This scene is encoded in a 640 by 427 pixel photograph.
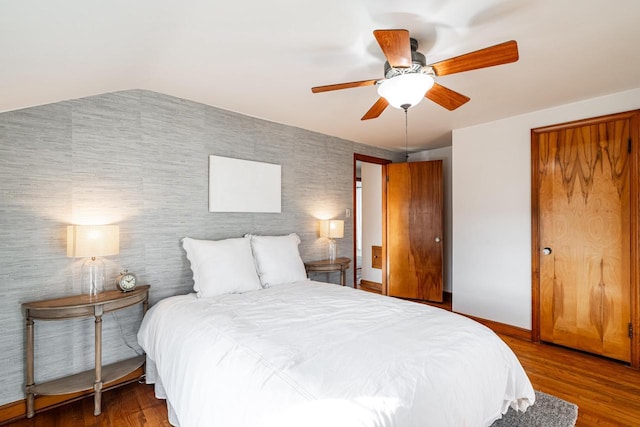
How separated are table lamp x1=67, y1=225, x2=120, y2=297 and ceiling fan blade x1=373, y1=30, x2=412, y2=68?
2136mm

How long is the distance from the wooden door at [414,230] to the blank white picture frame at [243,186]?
2.19 meters

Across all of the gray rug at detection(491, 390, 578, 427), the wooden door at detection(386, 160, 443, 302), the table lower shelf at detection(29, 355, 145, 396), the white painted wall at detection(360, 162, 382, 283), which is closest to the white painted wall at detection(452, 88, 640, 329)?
the wooden door at detection(386, 160, 443, 302)

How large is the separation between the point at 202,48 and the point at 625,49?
270 centimetres

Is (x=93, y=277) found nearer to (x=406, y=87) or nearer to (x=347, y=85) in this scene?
(x=347, y=85)

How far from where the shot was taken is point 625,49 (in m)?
2.00

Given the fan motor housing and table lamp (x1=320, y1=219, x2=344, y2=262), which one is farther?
table lamp (x1=320, y1=219, x2=344, y2=262)

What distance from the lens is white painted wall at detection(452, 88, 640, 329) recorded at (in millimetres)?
3354

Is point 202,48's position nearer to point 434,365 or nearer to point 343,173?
point 434,365

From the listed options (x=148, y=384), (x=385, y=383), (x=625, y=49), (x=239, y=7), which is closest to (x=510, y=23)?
(x=625, y=49)

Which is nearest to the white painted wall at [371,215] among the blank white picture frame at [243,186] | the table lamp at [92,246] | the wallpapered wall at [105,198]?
the blank white picture frame at [243,186]

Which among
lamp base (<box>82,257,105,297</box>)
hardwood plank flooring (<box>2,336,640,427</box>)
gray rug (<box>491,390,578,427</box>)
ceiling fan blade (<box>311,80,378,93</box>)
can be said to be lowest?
hardwood plank flooring (<box>2,336,640,427</box>)

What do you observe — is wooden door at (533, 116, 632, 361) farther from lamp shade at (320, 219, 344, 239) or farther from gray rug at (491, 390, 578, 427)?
lamp shade at (320, 219, 344, 239)

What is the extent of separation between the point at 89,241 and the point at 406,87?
2271 millimetres

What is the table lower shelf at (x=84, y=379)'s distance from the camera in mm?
2025
